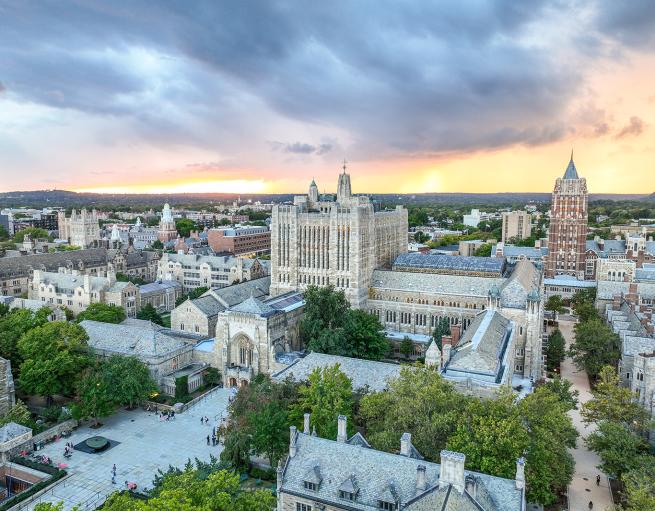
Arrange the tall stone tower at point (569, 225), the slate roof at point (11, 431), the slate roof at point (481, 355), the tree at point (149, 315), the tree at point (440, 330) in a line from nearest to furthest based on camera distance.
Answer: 1. the slate roof at point (11, 431)
2. the slate roof at point (481, 355)
3. the tree at point (440, 330)
4. the tree at point (149, 315)
5. the tall stone tower at point (569, 225)

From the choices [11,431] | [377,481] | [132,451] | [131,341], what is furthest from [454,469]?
[131,341]

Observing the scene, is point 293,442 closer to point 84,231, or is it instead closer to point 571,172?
point 571,172

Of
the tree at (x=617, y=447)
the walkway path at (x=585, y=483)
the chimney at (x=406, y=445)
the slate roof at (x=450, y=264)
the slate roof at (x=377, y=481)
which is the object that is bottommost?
the walkway path at (x=585, y=483)

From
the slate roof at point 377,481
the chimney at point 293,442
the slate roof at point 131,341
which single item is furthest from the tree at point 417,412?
the slate roof at point 131,341

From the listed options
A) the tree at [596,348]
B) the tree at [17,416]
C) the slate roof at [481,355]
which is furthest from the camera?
the tree at [596,348]

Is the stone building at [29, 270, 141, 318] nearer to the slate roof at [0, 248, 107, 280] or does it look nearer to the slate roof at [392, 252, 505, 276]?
the slate roof at [0, 248, 107, 280]

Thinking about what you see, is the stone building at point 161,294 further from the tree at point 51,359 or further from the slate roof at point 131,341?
the tree at point 51,359

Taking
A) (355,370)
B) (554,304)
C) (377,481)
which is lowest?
(554,304)
